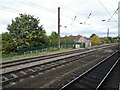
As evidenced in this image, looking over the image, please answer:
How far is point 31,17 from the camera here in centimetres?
5206

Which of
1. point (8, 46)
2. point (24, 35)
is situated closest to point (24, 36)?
point (24, 35)

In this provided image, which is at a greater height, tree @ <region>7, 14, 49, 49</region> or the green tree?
tree @ <region>7, 14, 49, 49</region>

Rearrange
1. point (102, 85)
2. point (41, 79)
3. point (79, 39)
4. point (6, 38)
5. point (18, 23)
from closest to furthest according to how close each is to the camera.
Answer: point (102, 85) → point (41, 79) → point (6, 38) → point (18, 23) → point (79, 39)

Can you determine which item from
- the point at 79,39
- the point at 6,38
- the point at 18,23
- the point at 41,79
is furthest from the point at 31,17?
the point at 79,39

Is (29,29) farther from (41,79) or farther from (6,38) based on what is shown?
(41,79)

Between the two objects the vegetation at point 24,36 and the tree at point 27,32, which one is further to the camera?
the tree at point 27,32

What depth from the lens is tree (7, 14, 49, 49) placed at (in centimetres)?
4741

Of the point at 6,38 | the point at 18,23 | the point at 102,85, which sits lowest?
the point at 102,85

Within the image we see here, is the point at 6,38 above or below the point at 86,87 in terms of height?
above

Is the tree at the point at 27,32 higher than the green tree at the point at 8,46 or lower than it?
higher

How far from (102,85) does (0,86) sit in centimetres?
573

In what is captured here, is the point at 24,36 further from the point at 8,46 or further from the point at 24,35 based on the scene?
the point at 8,46

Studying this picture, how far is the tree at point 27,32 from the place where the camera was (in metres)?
47.4

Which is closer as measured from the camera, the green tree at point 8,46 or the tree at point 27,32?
the green tree at point 8,46
